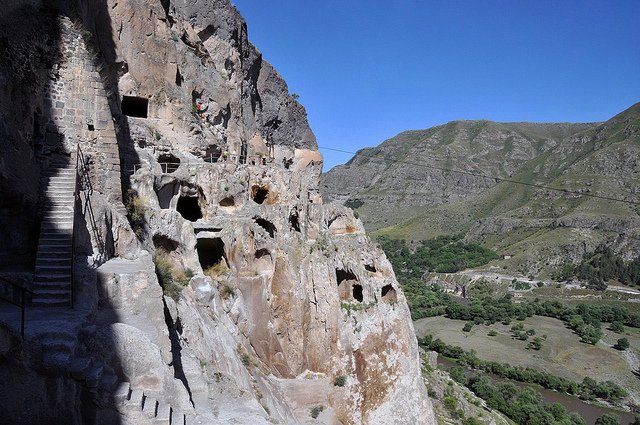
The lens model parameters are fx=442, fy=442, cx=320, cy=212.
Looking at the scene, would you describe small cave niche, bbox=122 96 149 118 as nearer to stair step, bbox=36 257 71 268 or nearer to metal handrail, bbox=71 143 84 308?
metal handrail, bbox=71 143 84 308

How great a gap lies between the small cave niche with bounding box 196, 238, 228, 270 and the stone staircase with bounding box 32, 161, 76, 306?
257 inches

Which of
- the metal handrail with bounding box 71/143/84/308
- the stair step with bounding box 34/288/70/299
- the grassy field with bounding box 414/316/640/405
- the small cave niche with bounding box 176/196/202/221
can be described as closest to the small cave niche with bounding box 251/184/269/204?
the small cave niche with bounding box 176/196/202/221

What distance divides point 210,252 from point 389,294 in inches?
336

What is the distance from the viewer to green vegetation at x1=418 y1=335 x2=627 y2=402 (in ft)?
163

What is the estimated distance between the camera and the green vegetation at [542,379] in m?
49.8

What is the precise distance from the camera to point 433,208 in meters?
168

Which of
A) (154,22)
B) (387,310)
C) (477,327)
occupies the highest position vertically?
(154,22)

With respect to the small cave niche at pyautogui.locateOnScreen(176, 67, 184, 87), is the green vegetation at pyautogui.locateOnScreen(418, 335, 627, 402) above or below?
below

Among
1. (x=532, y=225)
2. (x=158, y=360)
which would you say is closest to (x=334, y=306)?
(x=158, y=360)

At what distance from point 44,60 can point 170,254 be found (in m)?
7.11

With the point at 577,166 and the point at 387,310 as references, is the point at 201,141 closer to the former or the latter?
the point at 387,310

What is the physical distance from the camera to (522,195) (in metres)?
143

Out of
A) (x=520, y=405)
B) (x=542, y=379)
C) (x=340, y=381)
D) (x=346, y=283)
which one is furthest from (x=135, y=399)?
(x=542, y=379)

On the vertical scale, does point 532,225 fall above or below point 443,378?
above
